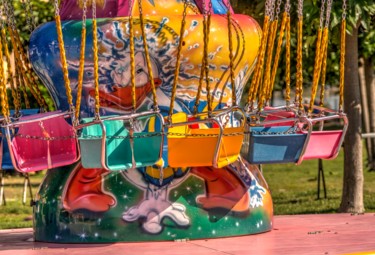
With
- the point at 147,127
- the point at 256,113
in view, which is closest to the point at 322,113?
the point at 256,113

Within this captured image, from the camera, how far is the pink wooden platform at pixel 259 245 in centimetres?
859

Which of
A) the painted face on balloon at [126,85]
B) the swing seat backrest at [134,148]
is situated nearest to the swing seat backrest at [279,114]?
the painted face on balloon at [126,85]

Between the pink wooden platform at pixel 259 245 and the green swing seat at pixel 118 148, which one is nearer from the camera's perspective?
the green swing seat at pixel 118 148

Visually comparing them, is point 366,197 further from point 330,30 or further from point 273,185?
point 330,30

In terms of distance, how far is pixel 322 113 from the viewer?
9.89 m

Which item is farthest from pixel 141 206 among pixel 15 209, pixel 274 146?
pixel 15 209

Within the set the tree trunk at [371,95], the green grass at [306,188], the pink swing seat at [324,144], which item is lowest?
the green grass at [306,188]

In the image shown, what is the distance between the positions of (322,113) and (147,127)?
65.8 inches

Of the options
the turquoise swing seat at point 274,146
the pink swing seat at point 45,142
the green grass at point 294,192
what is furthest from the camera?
the green grass at point 294,192

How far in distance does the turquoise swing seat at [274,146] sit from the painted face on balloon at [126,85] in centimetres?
101

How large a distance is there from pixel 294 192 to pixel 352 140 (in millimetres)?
5322

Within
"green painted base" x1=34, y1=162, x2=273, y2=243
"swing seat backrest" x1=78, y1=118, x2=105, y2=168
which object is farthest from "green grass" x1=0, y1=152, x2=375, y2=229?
"swing seat backrest" x1=78, y1=118, x2=105, y2=168

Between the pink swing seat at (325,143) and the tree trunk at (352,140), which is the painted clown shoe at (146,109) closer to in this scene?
the pink swing seat at (325,143)

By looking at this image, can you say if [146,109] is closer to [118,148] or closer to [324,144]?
[118,148]
